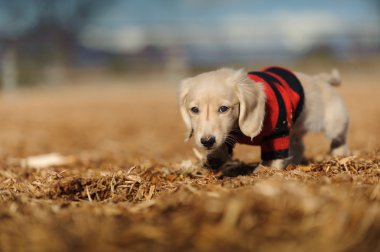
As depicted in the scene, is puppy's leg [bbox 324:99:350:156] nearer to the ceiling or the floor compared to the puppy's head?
nearer to the floor

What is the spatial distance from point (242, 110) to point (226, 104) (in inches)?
5.4

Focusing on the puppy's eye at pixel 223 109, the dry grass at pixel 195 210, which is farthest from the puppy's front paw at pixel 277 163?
the puppy's eye at pixel 223 109

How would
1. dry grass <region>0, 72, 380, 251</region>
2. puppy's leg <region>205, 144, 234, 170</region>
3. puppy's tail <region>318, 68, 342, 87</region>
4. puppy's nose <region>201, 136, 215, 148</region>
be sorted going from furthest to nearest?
puppy's tail <region>318, 68, 342, 87</region>, puppy's leg <region>205, 144, 234, 170</region>, puppy's nose <region>201, 136, 215, 148</region>, dry grass <region>0, 72, 380, 251</region>

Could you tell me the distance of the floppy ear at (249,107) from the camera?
400cm

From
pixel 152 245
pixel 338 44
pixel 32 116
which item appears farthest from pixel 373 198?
pixel 338 44

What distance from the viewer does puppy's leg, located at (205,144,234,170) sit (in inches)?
172

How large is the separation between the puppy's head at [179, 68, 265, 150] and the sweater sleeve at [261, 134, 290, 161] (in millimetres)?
236

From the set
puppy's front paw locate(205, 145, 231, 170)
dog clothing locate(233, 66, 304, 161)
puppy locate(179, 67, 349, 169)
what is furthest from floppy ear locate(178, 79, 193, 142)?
dog clothing locate(233, 66, 304, 161)

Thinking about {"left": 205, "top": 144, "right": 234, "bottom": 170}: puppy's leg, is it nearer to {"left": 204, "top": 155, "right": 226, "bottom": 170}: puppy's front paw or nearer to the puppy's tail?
{"left": 204, "top": 155, "right": 226, "bottom": 170}: puppy's front paw

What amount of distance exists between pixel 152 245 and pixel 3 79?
76.5ft

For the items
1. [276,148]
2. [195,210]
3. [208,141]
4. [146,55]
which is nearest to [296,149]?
[276,148]

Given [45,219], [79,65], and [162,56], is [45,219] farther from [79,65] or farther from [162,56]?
[79,65]

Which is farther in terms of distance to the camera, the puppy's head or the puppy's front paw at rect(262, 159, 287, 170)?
the puppy's front paw at rect(262, 159, 287, 170)

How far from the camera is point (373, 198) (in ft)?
9.09
